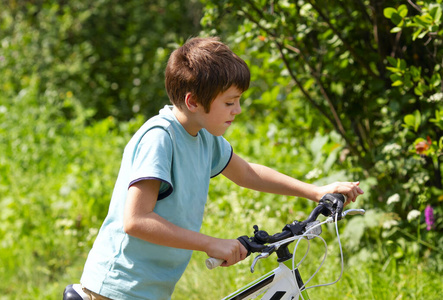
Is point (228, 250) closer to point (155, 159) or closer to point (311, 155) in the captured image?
point (155, 159)

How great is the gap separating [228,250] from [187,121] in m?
0.49

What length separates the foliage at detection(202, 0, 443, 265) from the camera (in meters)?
3.06

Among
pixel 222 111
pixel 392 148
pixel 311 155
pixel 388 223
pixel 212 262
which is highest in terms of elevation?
pixel 311 155

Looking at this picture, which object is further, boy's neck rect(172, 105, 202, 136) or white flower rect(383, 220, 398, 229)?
white flower rect(383, 220, 398, 229)

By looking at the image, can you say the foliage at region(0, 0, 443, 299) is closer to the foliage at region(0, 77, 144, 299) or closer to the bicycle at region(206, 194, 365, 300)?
the foliage at region(0, 77, 144, 299)

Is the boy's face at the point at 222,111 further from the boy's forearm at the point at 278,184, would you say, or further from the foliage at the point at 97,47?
the foliage at the point at 97,47

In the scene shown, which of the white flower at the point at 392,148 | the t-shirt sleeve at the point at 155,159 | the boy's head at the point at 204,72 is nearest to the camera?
the t-shirt sleeve at the point at 155,159

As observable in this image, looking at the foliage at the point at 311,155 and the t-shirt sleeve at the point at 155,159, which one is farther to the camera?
the foliage at the point at 311,155

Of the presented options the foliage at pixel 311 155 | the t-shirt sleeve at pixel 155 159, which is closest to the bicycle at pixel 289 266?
the t-shirt sleeve at pixel 155 159

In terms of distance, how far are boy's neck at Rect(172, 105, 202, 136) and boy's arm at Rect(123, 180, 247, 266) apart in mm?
289

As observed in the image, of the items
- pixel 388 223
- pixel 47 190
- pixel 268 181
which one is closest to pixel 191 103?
pixel 268 181

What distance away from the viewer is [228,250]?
5.30ft

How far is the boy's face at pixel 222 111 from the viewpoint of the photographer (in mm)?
1803

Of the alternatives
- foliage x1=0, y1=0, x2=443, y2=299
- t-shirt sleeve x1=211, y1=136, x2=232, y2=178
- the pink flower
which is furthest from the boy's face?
the pink flower
